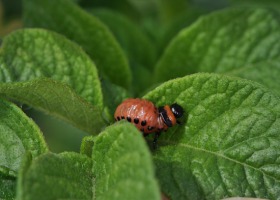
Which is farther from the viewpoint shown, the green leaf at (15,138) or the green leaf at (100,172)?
the green leaf at (15,138)

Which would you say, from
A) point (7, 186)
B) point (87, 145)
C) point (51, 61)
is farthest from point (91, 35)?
point (7, 186)

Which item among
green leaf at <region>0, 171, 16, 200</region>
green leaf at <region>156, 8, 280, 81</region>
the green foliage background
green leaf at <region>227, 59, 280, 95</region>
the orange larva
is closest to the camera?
the green foliage background

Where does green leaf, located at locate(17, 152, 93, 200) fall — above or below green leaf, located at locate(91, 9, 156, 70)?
below

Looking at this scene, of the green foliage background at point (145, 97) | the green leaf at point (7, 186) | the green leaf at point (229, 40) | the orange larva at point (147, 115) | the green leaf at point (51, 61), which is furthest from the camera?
the green leaf at point (229, 40)

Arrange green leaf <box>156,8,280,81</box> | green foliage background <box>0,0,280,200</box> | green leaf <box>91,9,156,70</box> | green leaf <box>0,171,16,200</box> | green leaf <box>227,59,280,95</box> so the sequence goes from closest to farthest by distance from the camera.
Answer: green foliage background <box>0,0,280,200</box> < green leaf <box>0,171,16,200</box> < green leaf <box>227,59,280,95</box> < green leaf <box>156,8,280,81</box> < green leaf <box>91,9,156,70</box>

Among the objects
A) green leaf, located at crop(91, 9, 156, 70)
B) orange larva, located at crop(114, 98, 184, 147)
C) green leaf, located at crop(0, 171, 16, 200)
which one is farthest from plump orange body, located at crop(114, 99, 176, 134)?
green leaf, located at crop(91, 9, 156, 70)

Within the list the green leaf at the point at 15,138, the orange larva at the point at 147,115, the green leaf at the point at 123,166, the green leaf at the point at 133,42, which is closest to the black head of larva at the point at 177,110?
the orange larva at the point at 147,115

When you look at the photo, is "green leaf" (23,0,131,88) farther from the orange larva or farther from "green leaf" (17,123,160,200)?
"green leaf" (17,123,160,200)

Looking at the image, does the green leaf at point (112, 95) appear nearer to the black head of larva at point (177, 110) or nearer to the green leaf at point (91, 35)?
the green leaf at point (91, 35)

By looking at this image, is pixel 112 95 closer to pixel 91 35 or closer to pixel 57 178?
pixel 91 35
